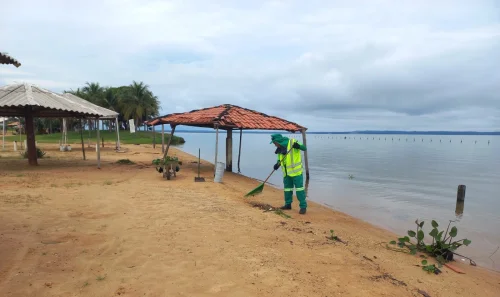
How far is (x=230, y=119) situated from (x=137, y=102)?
4282cm

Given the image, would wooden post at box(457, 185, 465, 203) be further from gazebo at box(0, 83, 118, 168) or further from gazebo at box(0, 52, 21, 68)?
gazebo at box(0, 83, 118, 168)

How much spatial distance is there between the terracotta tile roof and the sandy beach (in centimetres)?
554

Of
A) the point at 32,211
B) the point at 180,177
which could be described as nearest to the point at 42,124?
the point at 180,177

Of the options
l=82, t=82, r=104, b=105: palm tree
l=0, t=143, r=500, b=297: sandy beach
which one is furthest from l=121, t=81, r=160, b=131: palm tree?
→ l=0, t=143, r=500, b=297: sandy beach

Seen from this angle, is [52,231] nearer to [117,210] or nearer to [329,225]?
[117,210]

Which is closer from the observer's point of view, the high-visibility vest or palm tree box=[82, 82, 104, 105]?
the high-visibility vest

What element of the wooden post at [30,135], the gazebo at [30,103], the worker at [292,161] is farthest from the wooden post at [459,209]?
the wooden post at [30,135]

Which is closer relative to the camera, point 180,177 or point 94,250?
point 94,250

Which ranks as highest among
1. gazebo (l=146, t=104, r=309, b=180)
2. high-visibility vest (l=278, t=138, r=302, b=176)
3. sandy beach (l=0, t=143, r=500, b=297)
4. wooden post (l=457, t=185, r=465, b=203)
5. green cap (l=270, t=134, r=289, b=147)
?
gazebo (l=146, t=104, r=309, b=180)

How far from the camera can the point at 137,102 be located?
51.9m

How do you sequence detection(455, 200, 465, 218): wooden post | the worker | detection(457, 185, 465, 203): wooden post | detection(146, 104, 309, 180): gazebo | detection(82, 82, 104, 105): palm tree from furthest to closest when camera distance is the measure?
1. detection(82, 82, 104, 105): palm tree
2. detection(146, 104, 309, 180): gazebo
3. detection(457, 185, 465, 203): wooden post
4. detection(455, 200, 465, 218): wooden post
5. the worker

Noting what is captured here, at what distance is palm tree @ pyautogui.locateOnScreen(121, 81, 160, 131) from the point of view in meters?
51.2

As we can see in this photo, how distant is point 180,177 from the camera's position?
1234cm

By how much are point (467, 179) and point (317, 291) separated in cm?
2001
